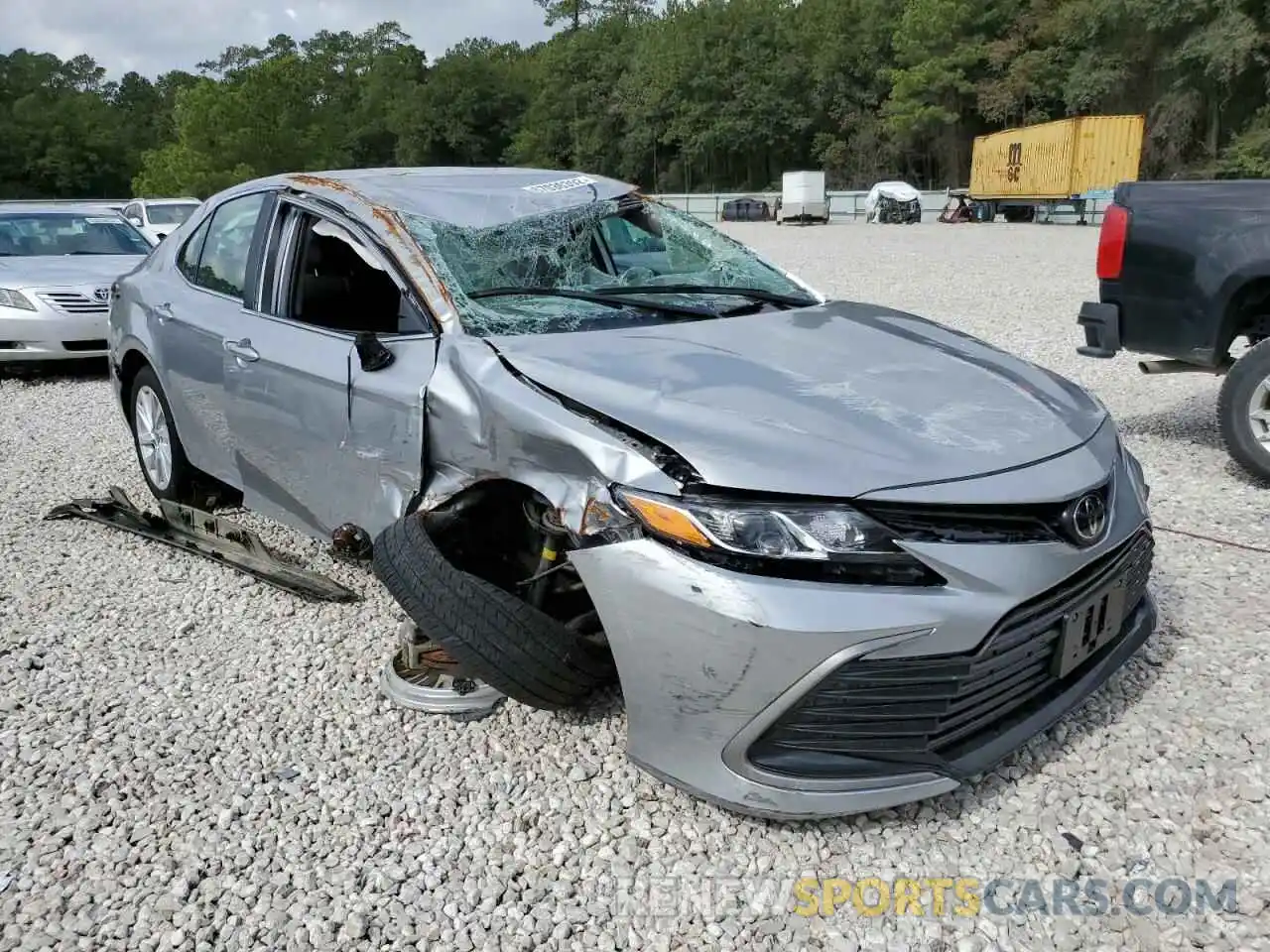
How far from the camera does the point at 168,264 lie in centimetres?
476

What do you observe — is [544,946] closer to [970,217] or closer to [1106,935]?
[1106,935]

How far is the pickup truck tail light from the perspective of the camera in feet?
17.9

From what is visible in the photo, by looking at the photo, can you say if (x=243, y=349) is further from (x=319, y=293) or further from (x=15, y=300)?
(x=15, y=300)

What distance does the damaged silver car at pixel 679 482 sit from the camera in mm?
2297

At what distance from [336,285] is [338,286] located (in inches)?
0.5

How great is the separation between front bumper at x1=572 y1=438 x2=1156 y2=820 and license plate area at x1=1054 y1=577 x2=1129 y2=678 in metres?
0.03

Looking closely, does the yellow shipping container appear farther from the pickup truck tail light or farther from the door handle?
the door handle

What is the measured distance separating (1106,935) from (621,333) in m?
2.02

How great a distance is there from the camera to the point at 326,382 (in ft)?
11.1

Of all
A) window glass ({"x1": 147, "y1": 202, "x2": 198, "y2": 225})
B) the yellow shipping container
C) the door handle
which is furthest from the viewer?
the yellow shipping container

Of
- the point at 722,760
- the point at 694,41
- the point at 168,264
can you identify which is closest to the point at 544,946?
the point at 722,760

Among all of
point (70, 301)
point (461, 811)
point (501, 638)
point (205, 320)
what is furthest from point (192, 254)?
point (70, 301)

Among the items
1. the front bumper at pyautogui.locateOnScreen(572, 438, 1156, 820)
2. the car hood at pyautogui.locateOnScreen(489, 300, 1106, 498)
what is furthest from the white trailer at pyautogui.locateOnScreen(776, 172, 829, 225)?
the front bumper at pyautogui.locateOnScreen(572, 438, 1156, 820)

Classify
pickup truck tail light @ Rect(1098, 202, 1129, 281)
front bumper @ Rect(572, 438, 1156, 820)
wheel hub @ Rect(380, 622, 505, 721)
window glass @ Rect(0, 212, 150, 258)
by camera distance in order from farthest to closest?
window glass @ Rect(0, 212, 150, 258), pickup truck tail light @ Rect(1098, 202, 1129, 281), wheel hub @ Rect(380, 622, 505, 721), front bumper @ Rect(572, 438, 1156, 820)
